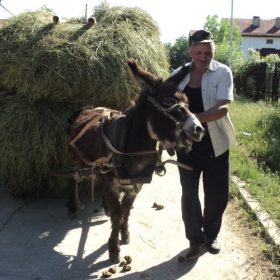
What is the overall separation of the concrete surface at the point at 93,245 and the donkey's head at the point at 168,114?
4.31 ft

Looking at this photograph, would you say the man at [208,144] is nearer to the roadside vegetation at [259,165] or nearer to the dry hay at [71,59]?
the roadside vegetation at [259,165]

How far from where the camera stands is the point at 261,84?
15.7 meters

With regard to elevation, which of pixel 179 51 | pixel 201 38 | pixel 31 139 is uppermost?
pixel 179 51

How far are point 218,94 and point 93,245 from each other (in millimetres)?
2094

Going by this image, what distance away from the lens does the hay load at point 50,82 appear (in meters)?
4.21

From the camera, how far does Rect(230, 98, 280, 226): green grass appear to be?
473 centimetres

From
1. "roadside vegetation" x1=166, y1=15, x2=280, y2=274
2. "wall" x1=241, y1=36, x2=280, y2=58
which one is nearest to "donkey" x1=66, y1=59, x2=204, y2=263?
"roadside vegetation" x1=166, y1=15, x2=280, y2=274

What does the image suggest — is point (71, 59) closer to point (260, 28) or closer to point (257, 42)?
point (257, 42)

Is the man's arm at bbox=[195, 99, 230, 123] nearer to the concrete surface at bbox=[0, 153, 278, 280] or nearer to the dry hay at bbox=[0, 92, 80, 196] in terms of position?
the concrete surface at bbox=[0, 153, 278, 280]

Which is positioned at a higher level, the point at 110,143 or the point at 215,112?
the point at 215,112

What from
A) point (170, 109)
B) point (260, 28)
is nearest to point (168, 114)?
point (170, 109)

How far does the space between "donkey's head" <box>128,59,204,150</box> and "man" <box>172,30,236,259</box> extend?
46 centimetres

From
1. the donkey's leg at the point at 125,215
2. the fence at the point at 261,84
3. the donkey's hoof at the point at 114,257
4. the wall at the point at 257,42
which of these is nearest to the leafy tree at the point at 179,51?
the fence at the point at 261,84

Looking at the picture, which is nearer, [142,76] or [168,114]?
Answer: [168,114]
